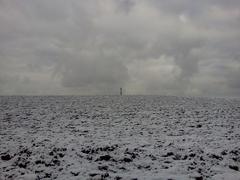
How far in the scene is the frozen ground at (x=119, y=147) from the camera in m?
8.29

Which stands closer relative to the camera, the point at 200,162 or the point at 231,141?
the point at 200,162

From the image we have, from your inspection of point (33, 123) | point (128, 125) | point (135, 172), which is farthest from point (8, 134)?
point (135, 172)

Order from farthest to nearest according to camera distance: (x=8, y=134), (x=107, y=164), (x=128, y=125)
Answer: (x=128, y=125) → (x=8, y=134) → (x=107, y=164)

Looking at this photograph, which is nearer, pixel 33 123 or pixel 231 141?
pixel 231 141

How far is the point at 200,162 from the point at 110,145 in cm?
395

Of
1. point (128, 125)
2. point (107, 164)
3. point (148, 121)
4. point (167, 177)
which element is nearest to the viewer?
point (167, 177)

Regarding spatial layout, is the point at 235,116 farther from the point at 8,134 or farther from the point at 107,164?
the point at 8,134

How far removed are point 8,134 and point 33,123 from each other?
2846 mm

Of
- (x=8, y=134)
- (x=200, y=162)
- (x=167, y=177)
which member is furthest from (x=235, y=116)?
(x=8, y=134)

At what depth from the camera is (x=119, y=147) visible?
1105 centimetres

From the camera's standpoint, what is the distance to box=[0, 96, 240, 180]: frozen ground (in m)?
8.29

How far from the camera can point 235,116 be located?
1891 centimetres

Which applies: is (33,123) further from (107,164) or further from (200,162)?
(200,162)

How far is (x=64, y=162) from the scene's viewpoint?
9.23m
